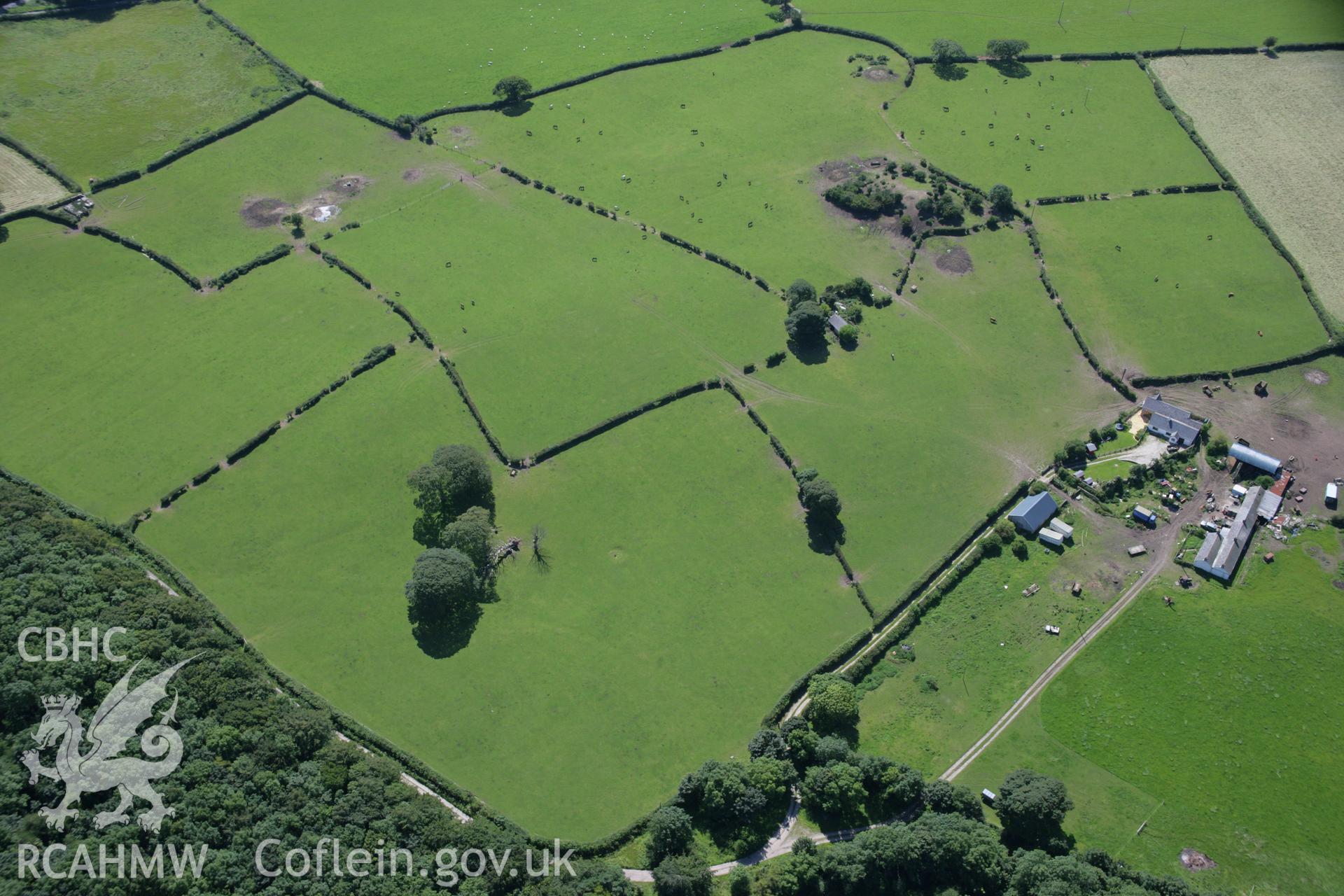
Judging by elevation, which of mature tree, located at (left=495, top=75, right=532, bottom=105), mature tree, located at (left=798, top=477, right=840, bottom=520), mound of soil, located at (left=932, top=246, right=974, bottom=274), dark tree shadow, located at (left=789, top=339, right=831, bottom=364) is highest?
mature tree, located at (left=495, top=75, right=532, bottom=105)

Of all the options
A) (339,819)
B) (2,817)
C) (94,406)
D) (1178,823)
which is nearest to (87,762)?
(2,817)

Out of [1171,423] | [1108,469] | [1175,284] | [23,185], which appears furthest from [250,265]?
[1175,284]

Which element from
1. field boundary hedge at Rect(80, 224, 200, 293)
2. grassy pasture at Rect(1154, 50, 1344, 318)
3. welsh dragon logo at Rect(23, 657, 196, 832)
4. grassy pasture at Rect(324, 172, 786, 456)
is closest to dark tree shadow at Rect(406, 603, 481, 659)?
grassy pasture at Rect(324, 172, 786, 456)

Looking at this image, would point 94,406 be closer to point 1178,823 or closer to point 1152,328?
point 1178,823

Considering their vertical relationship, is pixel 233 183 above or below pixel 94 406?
above

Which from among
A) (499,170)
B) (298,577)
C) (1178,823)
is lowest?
(298,577)

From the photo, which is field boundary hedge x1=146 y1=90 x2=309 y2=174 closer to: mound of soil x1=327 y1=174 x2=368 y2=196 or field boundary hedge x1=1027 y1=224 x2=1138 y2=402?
mound of soil x1=327 y1=174 x2=368 y2=196

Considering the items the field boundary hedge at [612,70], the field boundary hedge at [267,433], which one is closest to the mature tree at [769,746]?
the field boundary hedge at [267,433]

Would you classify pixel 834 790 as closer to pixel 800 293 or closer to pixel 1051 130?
pixel 800 293
